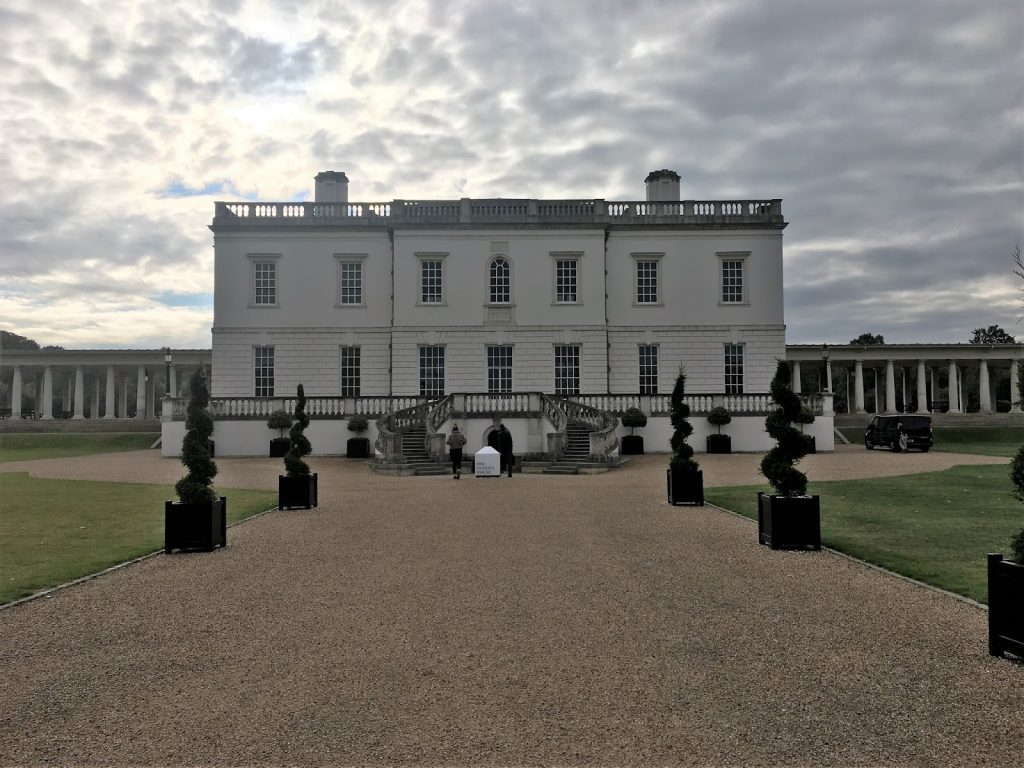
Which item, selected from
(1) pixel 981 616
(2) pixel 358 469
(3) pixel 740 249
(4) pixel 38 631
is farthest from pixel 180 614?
(3) pixel 740 249

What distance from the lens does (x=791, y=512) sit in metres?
11.9

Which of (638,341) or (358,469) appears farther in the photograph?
(638,341)

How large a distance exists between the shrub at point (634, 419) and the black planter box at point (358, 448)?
10.2m

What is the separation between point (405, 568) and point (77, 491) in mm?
13733

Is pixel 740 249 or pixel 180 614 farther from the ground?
pixel 740 249

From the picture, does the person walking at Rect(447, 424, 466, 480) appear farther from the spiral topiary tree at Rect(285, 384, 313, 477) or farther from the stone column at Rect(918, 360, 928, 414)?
the stone column at Rect(918, 360, 928, 414)

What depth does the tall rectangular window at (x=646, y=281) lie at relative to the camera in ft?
129

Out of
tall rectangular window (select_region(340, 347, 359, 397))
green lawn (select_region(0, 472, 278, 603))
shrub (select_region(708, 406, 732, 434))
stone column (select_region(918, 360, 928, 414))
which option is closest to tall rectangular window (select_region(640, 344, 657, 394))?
shrub (select_region(708, 406, 732, 434))

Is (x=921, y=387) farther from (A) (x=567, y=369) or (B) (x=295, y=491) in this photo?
(B) (x=295, y=491)

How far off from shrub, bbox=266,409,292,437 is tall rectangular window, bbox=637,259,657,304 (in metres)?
17.2

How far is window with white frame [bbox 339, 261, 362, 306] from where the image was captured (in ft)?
128

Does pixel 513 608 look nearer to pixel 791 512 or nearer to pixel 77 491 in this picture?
pixel 791 512

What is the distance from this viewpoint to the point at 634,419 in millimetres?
32500

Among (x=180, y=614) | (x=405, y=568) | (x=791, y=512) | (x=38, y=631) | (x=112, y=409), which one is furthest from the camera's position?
(x=112, y=409)
